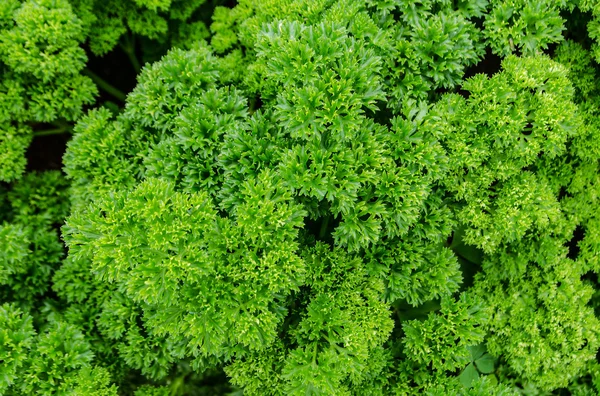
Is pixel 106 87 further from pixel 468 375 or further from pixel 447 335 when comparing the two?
pixel 468 375

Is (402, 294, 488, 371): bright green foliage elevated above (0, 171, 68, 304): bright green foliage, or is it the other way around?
(402, 294, 488, 371): bright green foliage

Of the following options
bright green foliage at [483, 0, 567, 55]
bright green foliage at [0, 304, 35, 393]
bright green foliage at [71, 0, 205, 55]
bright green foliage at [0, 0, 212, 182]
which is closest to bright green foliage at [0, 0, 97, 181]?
bright green foliage at [0, 0, 212, 182]

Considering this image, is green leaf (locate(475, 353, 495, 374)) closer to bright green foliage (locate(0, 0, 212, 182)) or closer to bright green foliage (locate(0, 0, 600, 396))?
bright green foliage (locate(0, 0, 600, 396))

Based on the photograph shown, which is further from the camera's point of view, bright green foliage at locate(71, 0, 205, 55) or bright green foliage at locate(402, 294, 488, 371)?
bright green foliage at locate(71, 0, 205, 55)

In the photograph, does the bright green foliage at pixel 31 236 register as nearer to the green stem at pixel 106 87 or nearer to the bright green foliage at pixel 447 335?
the green stem at pixel 106 87

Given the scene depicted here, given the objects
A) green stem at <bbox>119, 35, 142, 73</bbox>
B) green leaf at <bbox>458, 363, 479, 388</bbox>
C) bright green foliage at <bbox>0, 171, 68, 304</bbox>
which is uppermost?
green stem at <bbox>119, 35, 142, 73</bbox>

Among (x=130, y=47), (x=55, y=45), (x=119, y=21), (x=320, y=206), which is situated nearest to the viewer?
(x=320, y=206)

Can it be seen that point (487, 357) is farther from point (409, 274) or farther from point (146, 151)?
point (146, 151)

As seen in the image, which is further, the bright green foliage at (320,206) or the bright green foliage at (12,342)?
the bright green foliage at (12,342)

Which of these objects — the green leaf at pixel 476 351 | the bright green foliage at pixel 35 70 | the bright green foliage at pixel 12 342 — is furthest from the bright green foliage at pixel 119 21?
the green leaf at pixel 476 351

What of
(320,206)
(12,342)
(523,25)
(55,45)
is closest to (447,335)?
(320,206)

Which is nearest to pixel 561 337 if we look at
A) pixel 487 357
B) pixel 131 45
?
pixel 487 357
